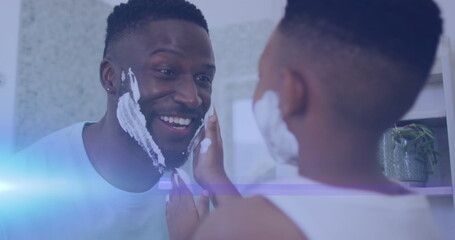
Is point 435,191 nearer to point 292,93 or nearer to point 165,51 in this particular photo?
point 292,93

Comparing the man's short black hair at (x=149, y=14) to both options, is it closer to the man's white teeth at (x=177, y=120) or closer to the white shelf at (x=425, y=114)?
the man's white teeth at (x=177, y=120)

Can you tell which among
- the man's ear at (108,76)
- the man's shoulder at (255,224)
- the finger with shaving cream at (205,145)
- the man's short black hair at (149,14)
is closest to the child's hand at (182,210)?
the finger with shaving cream at (205,145)

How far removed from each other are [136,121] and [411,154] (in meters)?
0.79

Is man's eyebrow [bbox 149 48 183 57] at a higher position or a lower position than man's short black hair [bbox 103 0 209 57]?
lower

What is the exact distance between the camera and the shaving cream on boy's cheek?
1445 mm

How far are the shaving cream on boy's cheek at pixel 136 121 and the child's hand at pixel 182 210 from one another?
0.09 metres

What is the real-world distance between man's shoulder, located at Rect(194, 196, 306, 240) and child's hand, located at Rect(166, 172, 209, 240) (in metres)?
0.21

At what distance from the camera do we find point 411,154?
1.23 metres

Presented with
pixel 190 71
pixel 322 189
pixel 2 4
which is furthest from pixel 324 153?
pixel 2 4

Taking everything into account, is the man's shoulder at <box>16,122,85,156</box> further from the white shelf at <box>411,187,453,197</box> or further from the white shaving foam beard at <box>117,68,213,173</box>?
the white shelf at <box>411,187,453,197</box>

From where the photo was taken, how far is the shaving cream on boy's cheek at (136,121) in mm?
1445

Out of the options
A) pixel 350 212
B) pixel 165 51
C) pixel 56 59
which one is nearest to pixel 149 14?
pixel 165 51

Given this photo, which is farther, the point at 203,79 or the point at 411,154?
the point at 203,79

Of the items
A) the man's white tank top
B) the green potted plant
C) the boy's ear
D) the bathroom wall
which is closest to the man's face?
the bathroom wall
